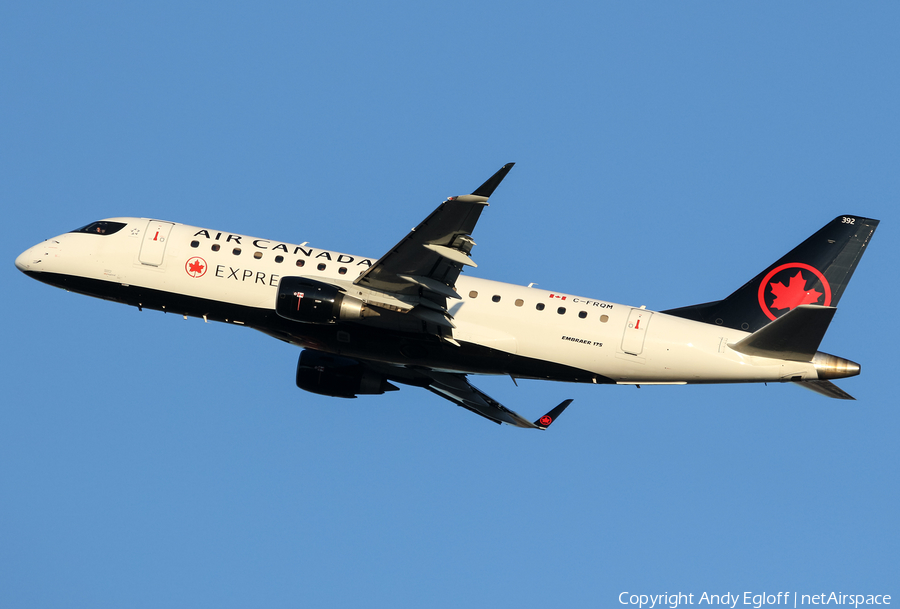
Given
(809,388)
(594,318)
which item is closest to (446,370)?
(594,318)

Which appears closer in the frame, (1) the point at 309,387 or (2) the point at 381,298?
(2) the point at 381,298

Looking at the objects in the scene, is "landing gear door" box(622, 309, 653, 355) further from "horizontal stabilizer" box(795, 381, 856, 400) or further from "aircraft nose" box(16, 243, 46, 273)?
"aircraft nose" box(16, 243, 46, 273)

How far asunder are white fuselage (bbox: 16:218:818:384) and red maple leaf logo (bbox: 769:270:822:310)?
2.65m

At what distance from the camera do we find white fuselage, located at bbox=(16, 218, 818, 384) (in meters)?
32.9

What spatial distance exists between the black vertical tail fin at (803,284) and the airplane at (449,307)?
0.04 meters

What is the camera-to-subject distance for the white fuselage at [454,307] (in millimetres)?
32906

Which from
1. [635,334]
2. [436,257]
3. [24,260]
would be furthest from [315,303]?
[24,260]

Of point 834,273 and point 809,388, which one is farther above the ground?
point 834,273

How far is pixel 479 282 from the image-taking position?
1363 inches

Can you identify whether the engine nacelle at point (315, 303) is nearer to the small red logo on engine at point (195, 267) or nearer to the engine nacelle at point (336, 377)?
the small red logo on engine at point (195, 267)

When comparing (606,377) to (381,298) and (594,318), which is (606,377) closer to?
(594,318)

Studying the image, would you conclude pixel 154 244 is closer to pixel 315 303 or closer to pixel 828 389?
pixel 315 303

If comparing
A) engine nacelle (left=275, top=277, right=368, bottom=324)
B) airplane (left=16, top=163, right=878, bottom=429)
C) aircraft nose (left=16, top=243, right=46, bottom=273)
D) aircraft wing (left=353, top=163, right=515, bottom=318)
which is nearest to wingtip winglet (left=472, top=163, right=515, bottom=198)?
aircraft wing (left=353, top=163, right=515, bottom=318)

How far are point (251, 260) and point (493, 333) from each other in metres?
9.40
